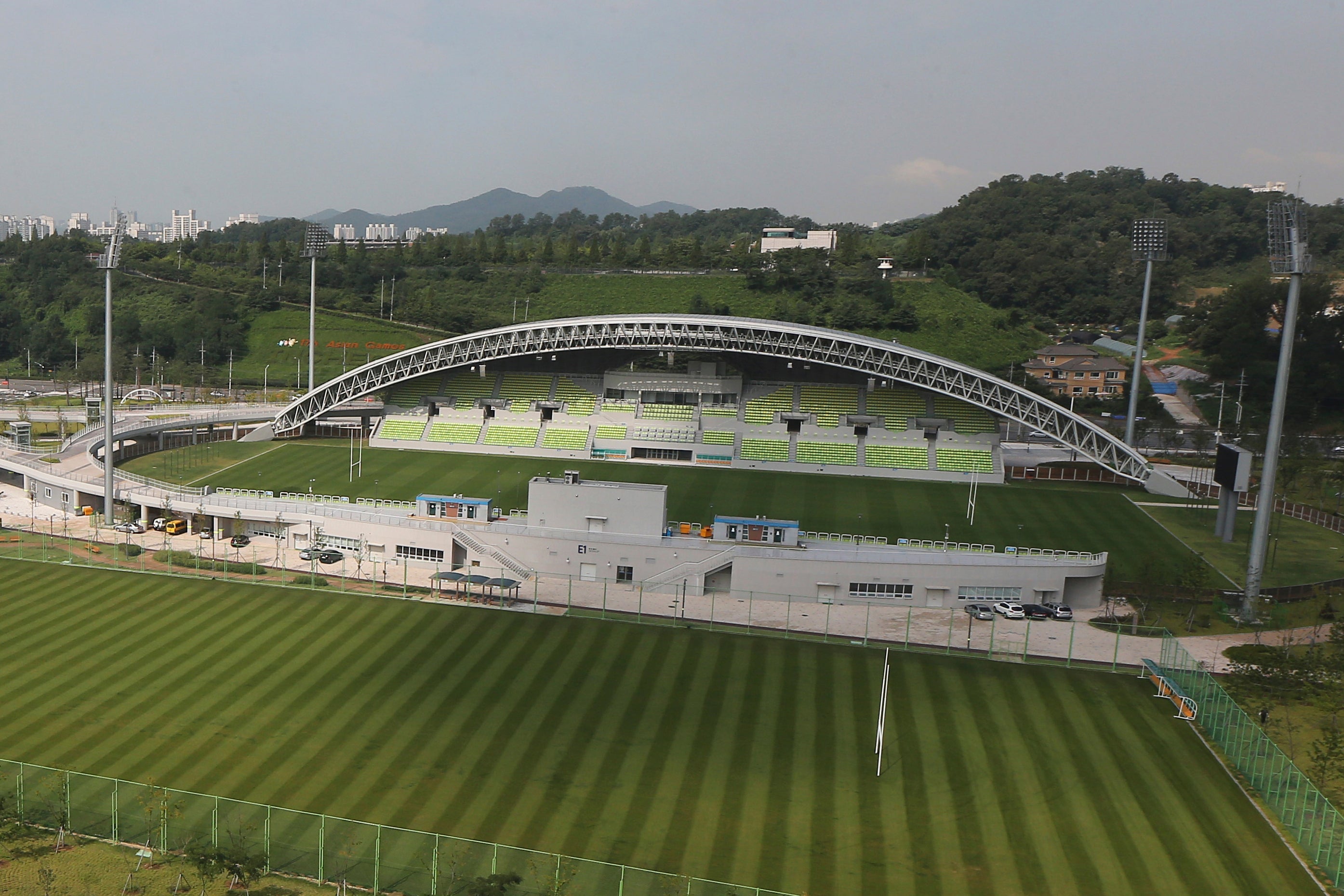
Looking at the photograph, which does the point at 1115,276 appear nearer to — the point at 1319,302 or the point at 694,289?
the point at 1319,302

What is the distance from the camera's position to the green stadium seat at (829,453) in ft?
207

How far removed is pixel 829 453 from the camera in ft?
210

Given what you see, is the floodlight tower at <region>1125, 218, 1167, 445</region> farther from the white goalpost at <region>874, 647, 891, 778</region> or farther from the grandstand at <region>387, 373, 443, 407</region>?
the grandstand at <region>387, 373, 443, 407</region>

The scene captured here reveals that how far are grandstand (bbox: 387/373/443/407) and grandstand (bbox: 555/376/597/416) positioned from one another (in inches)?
353

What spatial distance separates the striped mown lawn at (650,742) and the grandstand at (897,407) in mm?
34100

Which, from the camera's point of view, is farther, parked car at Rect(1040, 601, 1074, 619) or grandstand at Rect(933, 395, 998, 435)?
grandstand at Rect(933, 395, 998, 435)

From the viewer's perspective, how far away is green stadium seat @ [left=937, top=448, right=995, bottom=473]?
6212 centimetres

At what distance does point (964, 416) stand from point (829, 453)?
1013cm

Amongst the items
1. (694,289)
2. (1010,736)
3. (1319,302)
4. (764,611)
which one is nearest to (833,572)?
(764,611)

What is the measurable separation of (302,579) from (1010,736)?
26728 millimetres

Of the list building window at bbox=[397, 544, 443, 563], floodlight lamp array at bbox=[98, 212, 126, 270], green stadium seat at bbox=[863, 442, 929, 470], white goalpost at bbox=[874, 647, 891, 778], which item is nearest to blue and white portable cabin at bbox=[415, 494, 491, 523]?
building window at bbox=[397, 544, 443, 563]

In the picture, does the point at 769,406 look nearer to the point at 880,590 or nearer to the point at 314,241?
the point at 880,590

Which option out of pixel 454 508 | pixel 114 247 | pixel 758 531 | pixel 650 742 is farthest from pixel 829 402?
pixel 650 742

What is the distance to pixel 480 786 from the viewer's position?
82.1 ft
